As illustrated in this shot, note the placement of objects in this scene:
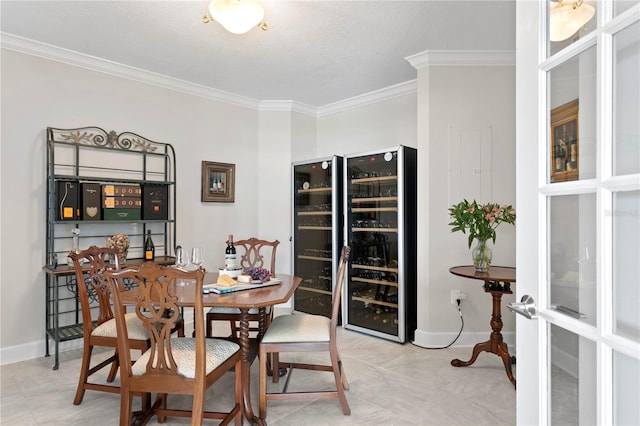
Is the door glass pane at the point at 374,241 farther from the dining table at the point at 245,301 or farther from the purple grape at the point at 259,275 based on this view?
the dining table at the point at 245,301

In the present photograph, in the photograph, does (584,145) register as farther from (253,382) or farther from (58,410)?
(58,410)

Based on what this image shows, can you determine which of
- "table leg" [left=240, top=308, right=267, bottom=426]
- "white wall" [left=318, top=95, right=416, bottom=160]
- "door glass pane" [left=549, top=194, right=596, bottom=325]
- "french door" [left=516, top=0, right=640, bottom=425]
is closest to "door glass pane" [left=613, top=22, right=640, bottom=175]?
"french door" [left=516, top=0, right=640, bottom=425]

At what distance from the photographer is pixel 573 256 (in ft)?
3.05

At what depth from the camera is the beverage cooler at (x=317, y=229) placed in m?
4.14

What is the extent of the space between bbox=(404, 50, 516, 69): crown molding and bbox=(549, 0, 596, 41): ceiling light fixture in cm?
260

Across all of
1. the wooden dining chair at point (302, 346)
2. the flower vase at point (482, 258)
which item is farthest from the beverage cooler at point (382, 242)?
the wooden dining chair at point (302, 346)

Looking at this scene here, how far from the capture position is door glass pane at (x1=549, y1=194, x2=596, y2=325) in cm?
87

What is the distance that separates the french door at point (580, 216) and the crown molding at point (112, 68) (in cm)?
364

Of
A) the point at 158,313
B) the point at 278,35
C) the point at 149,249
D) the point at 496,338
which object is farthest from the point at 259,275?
the point at 278,35

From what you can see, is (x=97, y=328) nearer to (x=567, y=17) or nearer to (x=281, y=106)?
(x=567, y=17)

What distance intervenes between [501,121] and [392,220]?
1.32 metres

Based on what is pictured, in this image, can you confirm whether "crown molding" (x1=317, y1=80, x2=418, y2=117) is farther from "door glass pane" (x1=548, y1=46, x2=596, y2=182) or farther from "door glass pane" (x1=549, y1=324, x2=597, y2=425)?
"door glass pane" (x1=549, y1=324, x2=597, y2=425)

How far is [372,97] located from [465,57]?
4.28 feet

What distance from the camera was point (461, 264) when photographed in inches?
136
